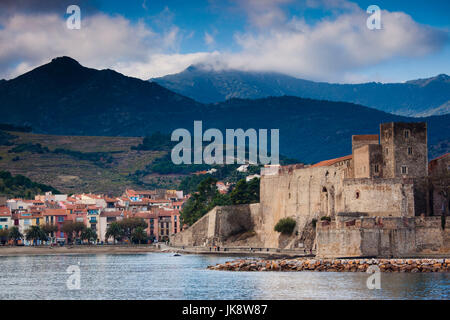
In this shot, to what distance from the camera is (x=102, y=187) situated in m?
168

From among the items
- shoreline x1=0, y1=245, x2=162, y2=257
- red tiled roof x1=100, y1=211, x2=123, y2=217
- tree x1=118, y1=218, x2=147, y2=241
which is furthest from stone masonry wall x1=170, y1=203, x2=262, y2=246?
red tiled roof x1=100, y1=211, x2=123, y2=217

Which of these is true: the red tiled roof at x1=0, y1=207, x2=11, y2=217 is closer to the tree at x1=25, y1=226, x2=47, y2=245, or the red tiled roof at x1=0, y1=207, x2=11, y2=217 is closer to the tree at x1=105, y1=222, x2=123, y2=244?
the tree at x1=25, y1=226, x2=47, y2=245

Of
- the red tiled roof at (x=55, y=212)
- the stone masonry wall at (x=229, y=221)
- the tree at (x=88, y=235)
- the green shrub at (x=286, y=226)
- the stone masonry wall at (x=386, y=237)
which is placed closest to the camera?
the stone masonry wall at (x=386, y=237)

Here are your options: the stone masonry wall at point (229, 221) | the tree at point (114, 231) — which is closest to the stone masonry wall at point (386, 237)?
the stone masonry wall at point (229, 221)

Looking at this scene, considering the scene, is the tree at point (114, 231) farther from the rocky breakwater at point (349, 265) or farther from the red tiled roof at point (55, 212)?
the rocky breakwater at point (349, 265)

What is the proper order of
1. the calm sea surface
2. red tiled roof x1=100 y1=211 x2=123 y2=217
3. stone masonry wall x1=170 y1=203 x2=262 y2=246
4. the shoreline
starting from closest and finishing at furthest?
the calm sea surface
stone masonry wall x1=170 y1=203 x2=262 y2=246
the shoreline
red tiled roof x1=100 y1=211 x2=123 y2=217

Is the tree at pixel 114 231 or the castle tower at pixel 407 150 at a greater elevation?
the castle tower at pixel 407 150

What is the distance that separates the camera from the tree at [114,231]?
9669cm

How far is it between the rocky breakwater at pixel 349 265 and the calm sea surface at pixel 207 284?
3.43 feet

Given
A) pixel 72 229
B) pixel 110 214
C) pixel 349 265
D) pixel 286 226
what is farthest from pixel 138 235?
pixel 349 265

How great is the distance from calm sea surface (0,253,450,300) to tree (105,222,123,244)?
113ft

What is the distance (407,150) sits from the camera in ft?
183

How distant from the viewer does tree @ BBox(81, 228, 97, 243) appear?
9719cm
